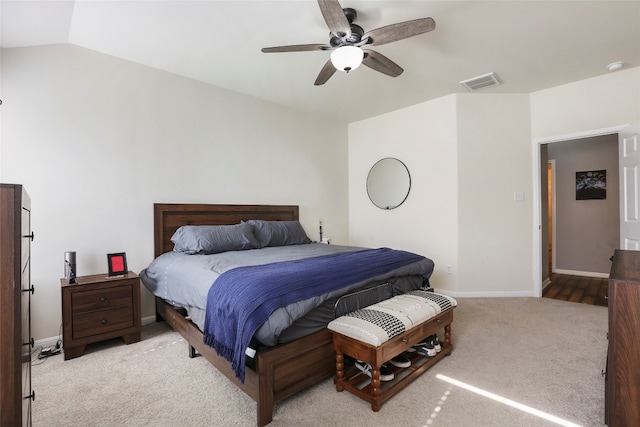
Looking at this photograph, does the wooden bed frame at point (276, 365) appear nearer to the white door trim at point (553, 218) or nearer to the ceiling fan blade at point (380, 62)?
the ceiling fan blade at point (380, 62)

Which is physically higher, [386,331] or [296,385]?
[386,331]

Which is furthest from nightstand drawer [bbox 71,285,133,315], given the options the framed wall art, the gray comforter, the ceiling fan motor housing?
the framed wall art

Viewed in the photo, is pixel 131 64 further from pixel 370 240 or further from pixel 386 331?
pixel 370 240

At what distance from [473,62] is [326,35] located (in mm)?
1604

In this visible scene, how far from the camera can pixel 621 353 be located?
A: 113 cm

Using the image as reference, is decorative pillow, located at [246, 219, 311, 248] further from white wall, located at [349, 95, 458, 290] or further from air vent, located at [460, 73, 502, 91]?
air vent, located at [460, 73, 502, 91]

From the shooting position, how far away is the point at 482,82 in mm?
3625

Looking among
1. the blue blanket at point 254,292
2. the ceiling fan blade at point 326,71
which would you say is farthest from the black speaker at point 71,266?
the ceiling fan blade at point 326,71

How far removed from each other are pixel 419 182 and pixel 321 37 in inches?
98.0

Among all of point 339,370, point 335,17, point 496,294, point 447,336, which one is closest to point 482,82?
point 335,17

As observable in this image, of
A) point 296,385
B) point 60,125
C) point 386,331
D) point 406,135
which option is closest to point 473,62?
point 406,135

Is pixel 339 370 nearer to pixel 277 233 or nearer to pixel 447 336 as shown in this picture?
pixel 447 336

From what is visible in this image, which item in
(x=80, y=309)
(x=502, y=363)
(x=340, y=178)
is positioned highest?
(x=340, y=178)

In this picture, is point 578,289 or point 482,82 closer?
point 482,82
